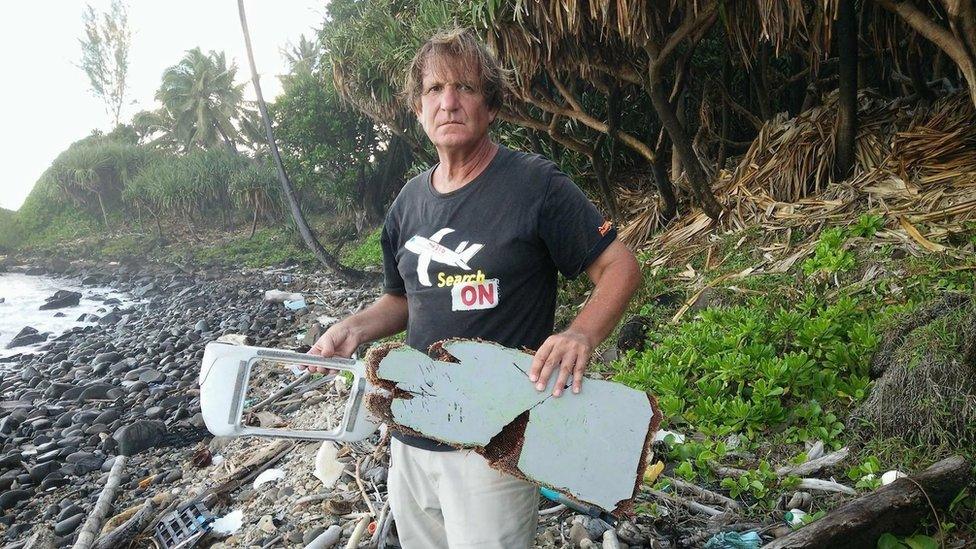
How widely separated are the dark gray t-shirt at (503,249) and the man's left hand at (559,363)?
23 cm

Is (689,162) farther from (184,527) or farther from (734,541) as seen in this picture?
(184,527)

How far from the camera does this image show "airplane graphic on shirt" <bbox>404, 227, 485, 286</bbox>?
1.42m

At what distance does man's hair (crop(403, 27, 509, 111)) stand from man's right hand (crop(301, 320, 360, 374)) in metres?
0.67

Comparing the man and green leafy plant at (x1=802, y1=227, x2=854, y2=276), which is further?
green leafy plant at (x1=802, y1=227, x2=854, y2=276)

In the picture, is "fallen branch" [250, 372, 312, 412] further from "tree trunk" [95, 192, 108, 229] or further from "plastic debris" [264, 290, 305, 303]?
"tree trunk" [95, 192, 108, 229]

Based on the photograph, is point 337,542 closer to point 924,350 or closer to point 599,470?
point 599,470

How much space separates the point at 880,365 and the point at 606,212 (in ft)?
16.9

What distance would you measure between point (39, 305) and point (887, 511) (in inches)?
753

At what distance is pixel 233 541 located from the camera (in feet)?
10.6

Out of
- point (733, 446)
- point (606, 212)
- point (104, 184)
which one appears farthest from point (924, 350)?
point (104, 184)

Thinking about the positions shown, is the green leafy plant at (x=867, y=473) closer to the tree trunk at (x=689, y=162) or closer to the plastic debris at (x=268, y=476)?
the plastic debris at (x=268, y=476)

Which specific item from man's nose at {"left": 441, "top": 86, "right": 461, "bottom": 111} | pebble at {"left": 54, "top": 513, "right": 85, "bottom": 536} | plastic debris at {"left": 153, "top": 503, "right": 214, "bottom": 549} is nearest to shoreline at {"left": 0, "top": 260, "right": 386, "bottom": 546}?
pebble at {"left": 54, "top": 513, "right": 85, "bottom": 536}

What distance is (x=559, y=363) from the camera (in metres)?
1.21

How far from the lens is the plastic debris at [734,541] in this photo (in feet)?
6.72
